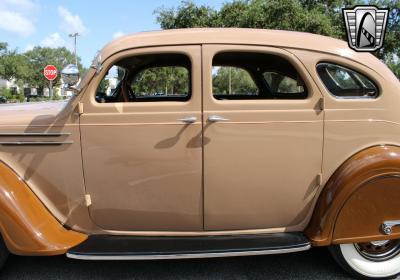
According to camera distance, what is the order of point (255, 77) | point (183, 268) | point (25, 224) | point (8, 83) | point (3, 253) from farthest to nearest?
point (8, 83) → point (255, 77) → point (183, 268) → point (3, 253) → point (25, 224)

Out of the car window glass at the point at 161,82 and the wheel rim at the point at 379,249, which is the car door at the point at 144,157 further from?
the wheel rim at the point at 379,249

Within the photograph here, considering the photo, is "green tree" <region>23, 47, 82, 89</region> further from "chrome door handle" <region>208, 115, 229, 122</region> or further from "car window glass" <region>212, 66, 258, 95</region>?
"chrome door handle" <region>208, 115, 229, 122</region>

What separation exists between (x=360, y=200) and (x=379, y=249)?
1.94 ft

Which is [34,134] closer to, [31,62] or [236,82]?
[236,82]

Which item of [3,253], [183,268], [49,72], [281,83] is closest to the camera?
[3,253]

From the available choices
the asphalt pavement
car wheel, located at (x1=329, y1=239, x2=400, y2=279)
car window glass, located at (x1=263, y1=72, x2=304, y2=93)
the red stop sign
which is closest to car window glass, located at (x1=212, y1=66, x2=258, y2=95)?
car window glass, located at (x1=263, y1=72, x2=304, y2=93)

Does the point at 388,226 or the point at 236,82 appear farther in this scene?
the point at 236,82

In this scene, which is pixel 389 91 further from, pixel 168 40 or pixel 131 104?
pixel 131 104

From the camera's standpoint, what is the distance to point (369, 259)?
327 cm

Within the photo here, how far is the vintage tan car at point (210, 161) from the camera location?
300cm

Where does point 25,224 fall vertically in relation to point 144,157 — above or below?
below

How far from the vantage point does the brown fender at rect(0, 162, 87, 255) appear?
9.48 ft

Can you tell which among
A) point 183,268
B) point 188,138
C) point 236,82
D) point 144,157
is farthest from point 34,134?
point 236,82

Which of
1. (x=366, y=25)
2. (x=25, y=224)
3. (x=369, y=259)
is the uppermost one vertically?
(x=366, y=25)
